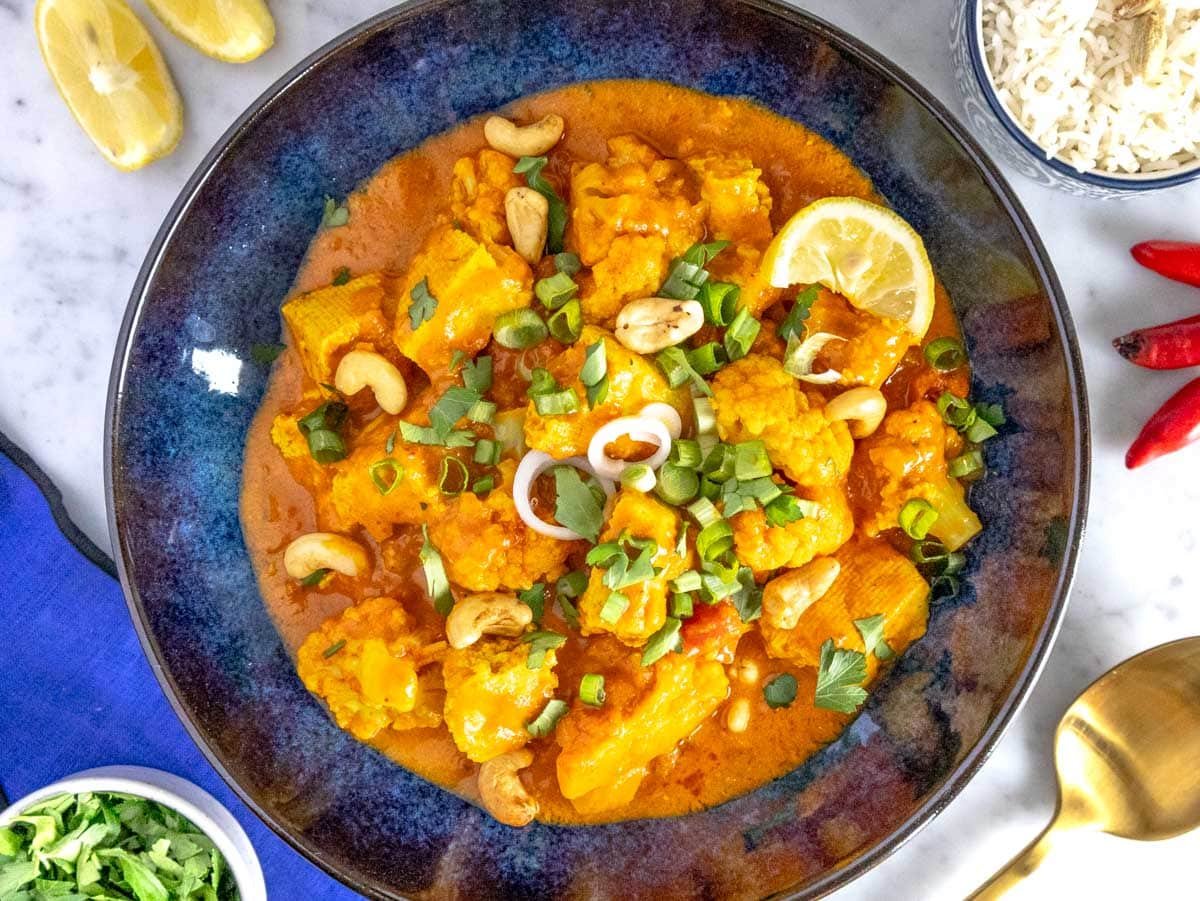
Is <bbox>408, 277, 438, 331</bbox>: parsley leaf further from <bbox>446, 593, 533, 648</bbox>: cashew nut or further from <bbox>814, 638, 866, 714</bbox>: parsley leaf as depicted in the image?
<bbox>814, 638, 866, 714</bbox>: parsley leaf

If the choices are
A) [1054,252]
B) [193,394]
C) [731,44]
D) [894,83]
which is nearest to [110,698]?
[193,394]

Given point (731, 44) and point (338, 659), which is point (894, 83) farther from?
point (338, 659)

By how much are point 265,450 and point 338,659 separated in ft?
A: 2.30

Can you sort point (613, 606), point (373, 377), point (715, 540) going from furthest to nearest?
point (373, 377) → point (715, 540) → point (613, 606)

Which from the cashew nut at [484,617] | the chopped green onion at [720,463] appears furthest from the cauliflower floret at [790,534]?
the cashew nut at [484,617]

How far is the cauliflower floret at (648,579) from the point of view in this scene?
113 inches

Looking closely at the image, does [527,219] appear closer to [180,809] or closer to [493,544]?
[493,544]

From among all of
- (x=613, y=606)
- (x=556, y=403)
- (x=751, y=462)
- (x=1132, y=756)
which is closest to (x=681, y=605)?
(x=613, y=606)

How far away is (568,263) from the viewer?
3100mm

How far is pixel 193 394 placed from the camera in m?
3.21

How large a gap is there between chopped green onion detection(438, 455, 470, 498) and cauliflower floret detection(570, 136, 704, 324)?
566 mm

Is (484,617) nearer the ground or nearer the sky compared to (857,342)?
nearer the ground

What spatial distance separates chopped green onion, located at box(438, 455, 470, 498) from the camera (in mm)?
3018

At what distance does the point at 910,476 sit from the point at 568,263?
3.79ft
